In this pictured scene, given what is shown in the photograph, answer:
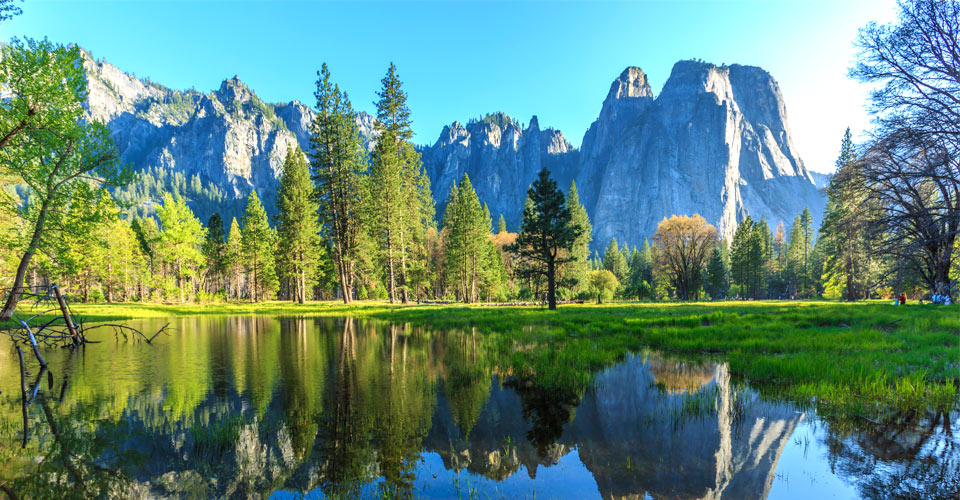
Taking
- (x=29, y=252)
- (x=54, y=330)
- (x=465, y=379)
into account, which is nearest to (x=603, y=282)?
(x=465, y=379)

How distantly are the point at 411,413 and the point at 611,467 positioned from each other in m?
4.04

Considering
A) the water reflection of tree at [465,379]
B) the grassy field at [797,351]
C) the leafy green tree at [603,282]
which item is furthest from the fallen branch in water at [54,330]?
the leafy green tree at [603,282]

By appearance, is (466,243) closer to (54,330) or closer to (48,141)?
(48,141)

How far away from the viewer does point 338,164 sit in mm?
39094

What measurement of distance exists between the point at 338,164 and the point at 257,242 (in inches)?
1078

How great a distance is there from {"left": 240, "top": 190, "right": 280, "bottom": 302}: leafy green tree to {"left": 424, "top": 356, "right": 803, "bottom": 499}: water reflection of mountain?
56.4 meters

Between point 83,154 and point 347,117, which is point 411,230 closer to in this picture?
point 347,117

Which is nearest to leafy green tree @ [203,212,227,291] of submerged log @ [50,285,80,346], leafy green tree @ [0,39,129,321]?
leafy green tree @ [0,39,129,321]

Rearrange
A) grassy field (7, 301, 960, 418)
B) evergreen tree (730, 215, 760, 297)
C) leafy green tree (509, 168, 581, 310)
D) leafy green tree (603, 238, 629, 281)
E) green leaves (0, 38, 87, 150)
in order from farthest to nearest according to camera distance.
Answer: leafy green tree (603, 238, 629, 281), evergreen tree (730, 215, 760, 297), leafy green tree (509, 168, 581, 310), green leaves (0, 38, 87, 150), grassy field (7, 301, 960, 418)

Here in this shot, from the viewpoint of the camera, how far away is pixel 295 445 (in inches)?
244

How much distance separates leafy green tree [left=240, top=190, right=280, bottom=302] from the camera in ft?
184

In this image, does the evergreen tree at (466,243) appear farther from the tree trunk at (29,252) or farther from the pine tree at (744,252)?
the pine tree at (744,252)

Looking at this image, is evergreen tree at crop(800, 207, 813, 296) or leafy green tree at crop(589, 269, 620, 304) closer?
leafy green tree at crop(589, 269, 620, 304)

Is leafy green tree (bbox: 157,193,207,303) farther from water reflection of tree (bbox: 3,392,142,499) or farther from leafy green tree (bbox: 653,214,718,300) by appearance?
leafy green tree (bbox: 653,214,718,300)
